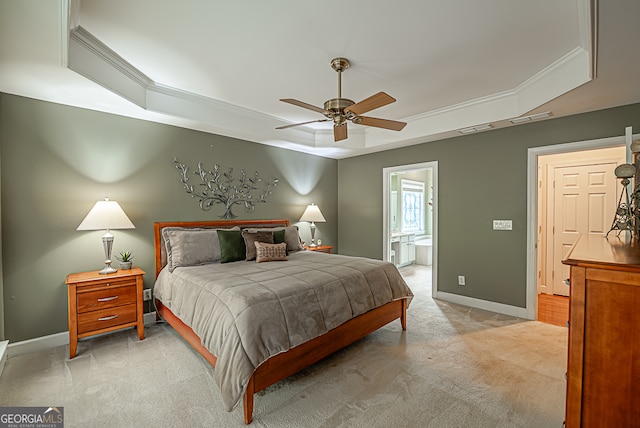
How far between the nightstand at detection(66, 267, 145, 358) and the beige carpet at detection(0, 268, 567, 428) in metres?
0.21

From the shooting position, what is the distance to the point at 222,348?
1911 mm

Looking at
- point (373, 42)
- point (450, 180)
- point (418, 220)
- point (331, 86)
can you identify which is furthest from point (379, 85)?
point (418, 220)

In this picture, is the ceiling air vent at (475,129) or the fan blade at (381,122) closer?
the fan blade at (381,122)

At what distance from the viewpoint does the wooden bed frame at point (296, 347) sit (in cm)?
194

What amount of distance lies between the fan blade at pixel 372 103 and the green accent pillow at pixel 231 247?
208cm

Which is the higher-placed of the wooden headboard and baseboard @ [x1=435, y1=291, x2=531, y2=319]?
the wooden headboard

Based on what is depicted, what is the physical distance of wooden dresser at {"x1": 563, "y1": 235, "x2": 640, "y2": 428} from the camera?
118 centimetres

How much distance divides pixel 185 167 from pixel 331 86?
→ 7.05 ft

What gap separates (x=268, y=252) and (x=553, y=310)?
12.8ft

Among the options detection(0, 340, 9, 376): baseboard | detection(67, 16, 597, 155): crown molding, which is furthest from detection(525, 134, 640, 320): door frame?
detection(0, 340, 9, 376): baseboard

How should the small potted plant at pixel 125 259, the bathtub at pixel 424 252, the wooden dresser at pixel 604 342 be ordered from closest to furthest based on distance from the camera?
the wooden dresser at pixel 604 342 → the small potted plant at pixel 125 259 → the bathtub at pixel 424 252

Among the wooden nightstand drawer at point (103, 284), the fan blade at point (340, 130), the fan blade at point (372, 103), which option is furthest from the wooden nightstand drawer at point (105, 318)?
the fan blade at point (372, 103)

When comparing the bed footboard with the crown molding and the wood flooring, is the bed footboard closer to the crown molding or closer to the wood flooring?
the wood flooring

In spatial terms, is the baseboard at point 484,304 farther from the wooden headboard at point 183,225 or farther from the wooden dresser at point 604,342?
the wooden headboard at point 183,225
